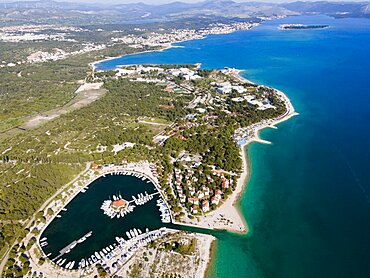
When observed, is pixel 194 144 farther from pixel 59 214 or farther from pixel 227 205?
pixel 59 214

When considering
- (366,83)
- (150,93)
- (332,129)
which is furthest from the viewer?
(366,83)

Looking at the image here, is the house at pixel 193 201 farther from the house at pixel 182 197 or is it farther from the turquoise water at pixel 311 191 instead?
the turquoise water at pixel 311 191

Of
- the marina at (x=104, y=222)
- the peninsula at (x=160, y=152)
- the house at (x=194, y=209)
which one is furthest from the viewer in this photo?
the house at (x=194, y=209)

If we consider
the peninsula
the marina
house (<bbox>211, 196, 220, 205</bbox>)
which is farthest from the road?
house (<bbox>211, 196, 220, 205</bbox>)

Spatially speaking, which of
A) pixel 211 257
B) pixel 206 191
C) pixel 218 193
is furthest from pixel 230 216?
pixel 211 257

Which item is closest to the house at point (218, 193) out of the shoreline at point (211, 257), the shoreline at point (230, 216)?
the shoreline at point (230, 216)

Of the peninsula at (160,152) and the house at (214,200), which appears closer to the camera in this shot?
the peninsula at (160,152)

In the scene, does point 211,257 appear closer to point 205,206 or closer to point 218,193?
point 205,206

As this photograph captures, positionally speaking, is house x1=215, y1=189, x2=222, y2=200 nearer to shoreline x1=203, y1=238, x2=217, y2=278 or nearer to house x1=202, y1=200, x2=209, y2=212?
house x1=202, y1=200, x2=209, y2=212

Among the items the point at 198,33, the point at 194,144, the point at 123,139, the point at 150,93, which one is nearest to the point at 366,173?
the point at 194,144
